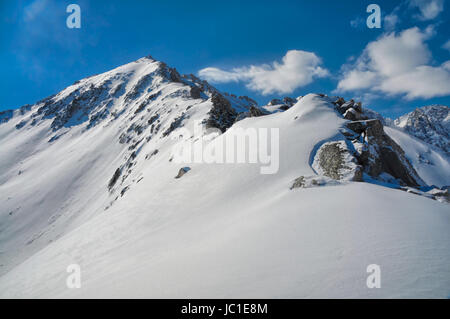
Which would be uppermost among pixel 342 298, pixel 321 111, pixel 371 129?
pixel 321 111

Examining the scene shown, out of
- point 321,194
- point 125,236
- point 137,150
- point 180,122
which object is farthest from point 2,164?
point 321,194

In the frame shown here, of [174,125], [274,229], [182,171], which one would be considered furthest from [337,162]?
[174,125]

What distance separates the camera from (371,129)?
612 inches

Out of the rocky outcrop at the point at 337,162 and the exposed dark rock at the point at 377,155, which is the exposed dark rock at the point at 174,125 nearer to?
the exposed dark rock at the point at 377,155

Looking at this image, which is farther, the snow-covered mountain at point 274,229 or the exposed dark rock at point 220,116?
the exposed dark rock at point 220,116

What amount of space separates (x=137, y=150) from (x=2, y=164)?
56.5 meters

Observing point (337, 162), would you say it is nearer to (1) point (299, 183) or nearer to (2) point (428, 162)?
(1) point (299, 183)

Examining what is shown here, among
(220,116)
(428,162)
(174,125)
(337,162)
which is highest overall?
(428,162)

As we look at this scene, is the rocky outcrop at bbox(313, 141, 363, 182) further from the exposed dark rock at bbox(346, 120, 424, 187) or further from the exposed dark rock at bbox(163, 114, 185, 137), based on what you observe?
the exposed dark rock at bbox(163, 114, 185, 137)

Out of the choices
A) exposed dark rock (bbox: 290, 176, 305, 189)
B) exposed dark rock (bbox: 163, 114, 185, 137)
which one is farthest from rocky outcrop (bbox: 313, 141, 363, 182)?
exposed dark rock (bbox: 163, 114, 185, 137)

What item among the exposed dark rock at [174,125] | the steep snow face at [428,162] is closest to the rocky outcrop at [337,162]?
the exposed dark rock at [174,125]

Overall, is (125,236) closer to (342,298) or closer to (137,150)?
(342,298)

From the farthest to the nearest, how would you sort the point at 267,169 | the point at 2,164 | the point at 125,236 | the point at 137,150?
the point at 2,164 < the point at 137,150 < the point at 267,169 < the point at 125,236
